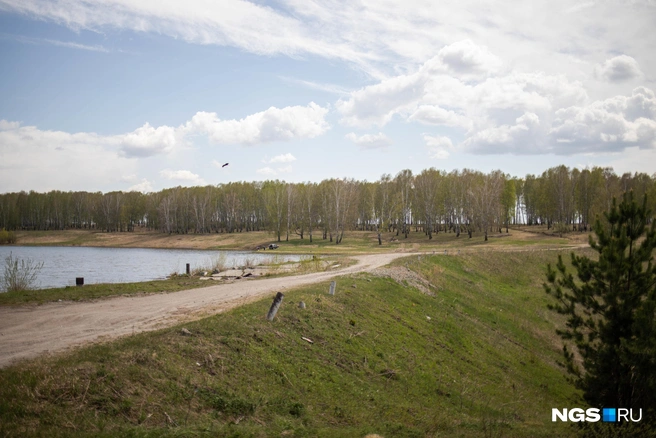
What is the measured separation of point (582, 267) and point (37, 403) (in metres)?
16.3

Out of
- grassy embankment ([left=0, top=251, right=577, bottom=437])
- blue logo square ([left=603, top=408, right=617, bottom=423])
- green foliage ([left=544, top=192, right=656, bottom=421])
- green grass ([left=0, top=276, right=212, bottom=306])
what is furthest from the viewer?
green grass ([left=0, top=276, right=212, bottom=306])

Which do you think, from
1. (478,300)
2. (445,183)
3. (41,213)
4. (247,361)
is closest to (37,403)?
(247,361)

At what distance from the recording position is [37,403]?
29.7 feet

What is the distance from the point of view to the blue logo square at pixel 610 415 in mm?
13930

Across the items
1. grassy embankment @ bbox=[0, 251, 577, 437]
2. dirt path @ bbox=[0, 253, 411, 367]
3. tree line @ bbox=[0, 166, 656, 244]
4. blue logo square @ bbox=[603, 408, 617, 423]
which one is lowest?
blue logo square @ bbox=[603, 408, 617, 423]

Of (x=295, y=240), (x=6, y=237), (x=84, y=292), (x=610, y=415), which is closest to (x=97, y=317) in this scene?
(x=84, y=292)

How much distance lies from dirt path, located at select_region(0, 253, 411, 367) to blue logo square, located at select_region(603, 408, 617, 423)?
42.8ft

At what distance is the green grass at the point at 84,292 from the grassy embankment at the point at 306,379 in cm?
790

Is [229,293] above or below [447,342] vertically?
above

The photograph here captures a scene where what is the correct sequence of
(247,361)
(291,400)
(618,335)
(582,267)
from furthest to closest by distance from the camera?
(582,267) < (618,335) < (247,361) < (291,400)

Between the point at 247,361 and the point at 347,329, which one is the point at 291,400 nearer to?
the point at 247,361

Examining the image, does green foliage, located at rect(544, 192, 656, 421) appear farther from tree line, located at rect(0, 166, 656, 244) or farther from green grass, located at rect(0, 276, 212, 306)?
tree line, located at rect(0, 166, 656, 244)

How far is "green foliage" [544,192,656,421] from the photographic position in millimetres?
13555

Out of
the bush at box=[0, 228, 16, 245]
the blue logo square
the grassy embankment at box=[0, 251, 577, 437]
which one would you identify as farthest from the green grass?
the bush at box=[0, 228, 16, 245]
